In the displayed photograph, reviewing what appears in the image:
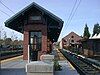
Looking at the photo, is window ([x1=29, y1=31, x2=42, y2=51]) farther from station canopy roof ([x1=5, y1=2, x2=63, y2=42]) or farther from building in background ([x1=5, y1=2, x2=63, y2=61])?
station canopy roof ([x1=5, y1=2, x2=63, y2=42])

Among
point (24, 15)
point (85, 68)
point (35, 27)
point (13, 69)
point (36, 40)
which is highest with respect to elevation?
point (24, 15)

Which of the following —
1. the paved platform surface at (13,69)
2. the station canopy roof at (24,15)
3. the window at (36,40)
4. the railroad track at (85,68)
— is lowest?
the railroad track at (85,68)

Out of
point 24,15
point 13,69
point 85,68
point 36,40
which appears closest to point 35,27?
point 36,40

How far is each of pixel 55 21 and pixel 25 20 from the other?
254 cm

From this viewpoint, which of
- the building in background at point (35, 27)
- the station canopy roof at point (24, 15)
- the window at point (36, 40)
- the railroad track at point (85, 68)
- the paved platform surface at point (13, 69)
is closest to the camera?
the paved platform surface at point (13, 69)

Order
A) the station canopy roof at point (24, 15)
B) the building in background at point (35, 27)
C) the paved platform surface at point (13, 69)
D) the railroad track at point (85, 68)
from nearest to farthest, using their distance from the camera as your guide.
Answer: the paved platform surface at point (13, 69), the railroad track at point (85, 68), the station canopy roof at point (24, 15), the building in background at point (35, 27)

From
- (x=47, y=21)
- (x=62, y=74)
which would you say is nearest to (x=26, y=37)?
(x=47, y=21)

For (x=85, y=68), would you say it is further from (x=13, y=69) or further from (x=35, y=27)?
(x=13, y=69)

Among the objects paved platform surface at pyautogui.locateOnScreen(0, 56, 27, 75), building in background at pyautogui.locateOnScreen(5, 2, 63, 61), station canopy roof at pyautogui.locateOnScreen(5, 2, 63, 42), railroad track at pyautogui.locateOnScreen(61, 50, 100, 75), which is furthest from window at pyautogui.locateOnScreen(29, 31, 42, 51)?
railroad track at pyautogui.locateOnScreen(61, 50, 100, 75)

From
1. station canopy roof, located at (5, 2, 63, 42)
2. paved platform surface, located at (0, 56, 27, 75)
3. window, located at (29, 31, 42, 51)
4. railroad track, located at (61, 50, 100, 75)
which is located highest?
station canopy roof, located at (5, 2, 63, 42)

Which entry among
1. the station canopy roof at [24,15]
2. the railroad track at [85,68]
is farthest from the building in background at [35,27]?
the railroad track at [85,68]

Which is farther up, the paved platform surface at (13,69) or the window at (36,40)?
the window at (36,40)

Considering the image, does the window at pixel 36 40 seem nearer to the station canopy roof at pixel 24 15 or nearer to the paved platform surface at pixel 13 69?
the station canopy roof at pixel 24 15

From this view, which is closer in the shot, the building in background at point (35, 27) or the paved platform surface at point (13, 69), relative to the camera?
the paved platform surface at point (13, 69)
